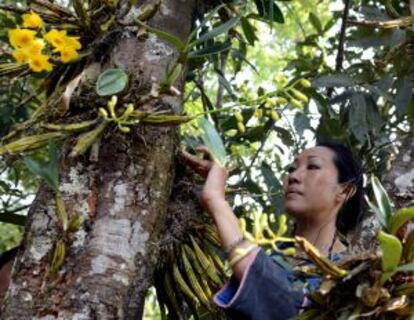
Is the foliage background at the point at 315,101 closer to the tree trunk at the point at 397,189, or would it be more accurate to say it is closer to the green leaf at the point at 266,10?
the green leaf at the point at 266,10

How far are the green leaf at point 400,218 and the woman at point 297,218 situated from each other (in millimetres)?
204

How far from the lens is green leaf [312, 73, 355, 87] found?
2.15 m

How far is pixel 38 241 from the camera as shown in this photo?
52.2 inches

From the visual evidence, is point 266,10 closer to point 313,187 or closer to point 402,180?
point 313,187

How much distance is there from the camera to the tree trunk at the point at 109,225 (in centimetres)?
128

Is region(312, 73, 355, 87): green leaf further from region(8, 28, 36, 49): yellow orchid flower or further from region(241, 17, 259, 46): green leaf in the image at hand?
region(8, 28, 36, 49): yellow orchid flower

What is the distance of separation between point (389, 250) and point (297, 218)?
0.72 m

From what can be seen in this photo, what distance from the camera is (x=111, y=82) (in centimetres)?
141

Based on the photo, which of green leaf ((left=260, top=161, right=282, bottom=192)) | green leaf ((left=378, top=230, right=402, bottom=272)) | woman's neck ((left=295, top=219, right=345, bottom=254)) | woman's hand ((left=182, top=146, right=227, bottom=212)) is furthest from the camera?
green leaf ((left=260, top=161, right=282, bottom=192))

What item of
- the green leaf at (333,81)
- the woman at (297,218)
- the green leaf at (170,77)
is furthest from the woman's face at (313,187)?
the green leaf at (170,77)

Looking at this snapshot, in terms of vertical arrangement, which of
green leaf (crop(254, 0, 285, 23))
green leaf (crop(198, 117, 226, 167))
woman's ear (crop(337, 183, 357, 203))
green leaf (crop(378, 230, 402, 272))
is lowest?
green leaf (crop(378, 230, 402, 272))

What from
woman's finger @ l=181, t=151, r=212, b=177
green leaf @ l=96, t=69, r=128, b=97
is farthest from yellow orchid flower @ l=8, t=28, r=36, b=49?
woman's finger @ l=181, t=151, r=212, b=177

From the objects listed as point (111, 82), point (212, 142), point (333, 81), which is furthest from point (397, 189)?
point (333, 81)

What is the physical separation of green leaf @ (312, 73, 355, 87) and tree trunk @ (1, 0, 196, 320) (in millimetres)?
751
